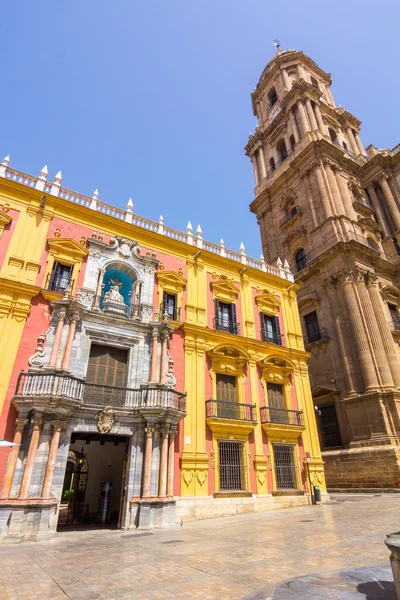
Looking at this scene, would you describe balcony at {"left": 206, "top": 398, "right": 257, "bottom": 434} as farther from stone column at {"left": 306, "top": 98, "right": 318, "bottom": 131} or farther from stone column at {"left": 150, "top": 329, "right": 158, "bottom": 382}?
stone column at {"left": 306, "top": 98, "right": 318, "bottom": 131}

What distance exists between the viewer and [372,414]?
20.3m

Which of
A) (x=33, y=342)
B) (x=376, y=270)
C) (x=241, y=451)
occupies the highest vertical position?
(x=376, y=270)

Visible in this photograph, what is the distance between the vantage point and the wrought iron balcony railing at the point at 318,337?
965 inches

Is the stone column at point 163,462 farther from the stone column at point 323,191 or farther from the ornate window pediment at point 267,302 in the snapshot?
the stone column at point 323,191

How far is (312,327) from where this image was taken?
26344 millimetres

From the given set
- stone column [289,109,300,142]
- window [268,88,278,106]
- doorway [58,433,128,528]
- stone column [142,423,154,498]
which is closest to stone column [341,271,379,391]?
stone column [142,423,154,498]

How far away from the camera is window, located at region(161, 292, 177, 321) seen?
17156 mm

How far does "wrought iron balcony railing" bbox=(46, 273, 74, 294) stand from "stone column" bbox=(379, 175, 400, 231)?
27.2 meters

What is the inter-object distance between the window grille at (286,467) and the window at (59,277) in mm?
12474

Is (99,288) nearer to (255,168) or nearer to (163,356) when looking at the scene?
(163,356)

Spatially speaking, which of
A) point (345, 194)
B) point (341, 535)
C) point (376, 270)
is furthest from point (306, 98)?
point (341, 535)

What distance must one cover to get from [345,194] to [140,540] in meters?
29.0

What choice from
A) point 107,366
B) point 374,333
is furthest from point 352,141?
point 107,366

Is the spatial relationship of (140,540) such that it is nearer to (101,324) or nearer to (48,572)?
(48,572)
